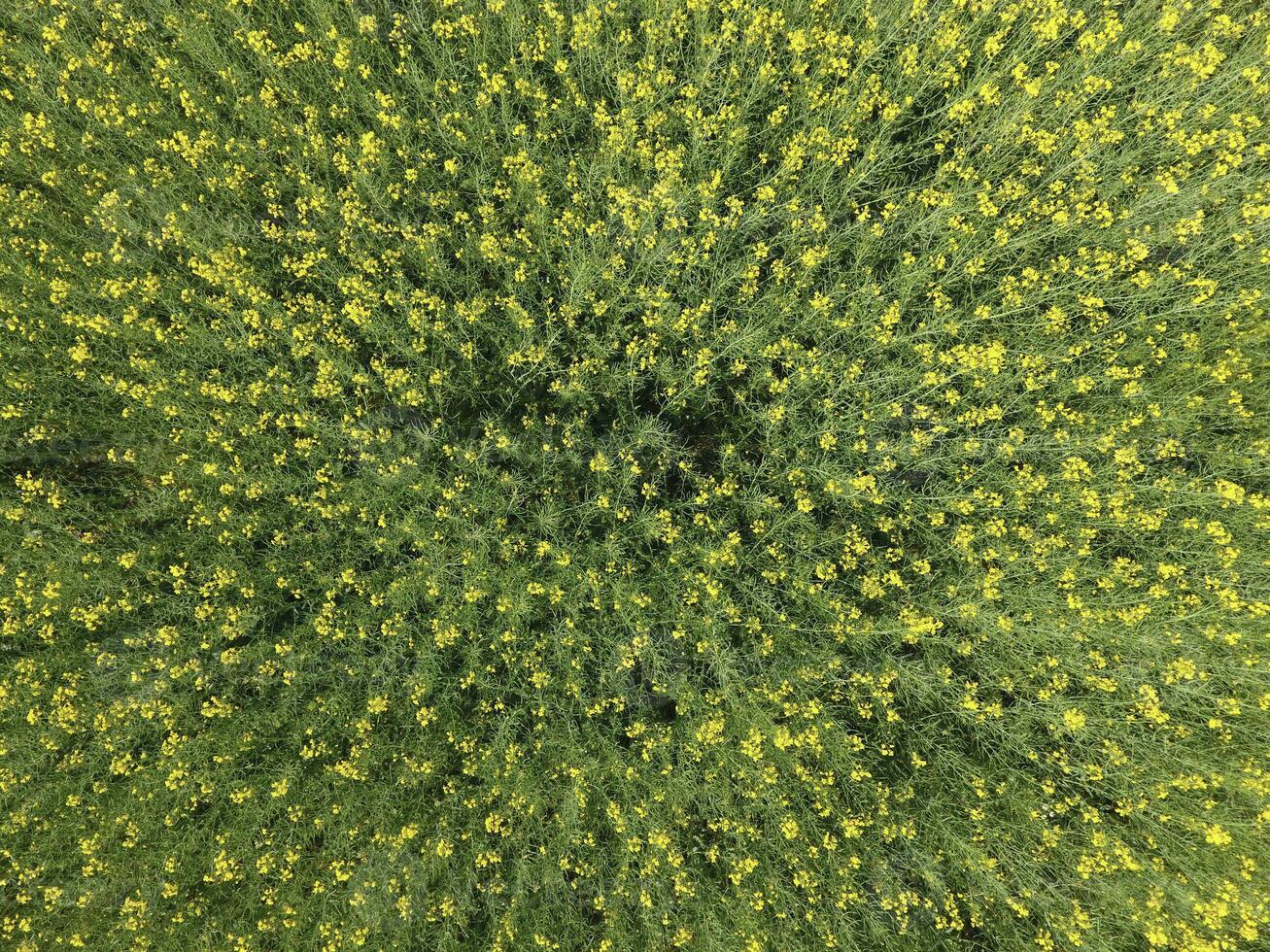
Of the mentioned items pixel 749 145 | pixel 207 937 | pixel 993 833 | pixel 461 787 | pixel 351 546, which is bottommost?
pixel 207 937

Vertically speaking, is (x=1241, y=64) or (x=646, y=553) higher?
(x=1241, y=64)

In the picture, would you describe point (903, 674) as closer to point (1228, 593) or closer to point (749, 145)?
point (1228, 593)

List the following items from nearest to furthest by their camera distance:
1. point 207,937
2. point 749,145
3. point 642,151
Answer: point 207,937
point 642,151
point 749,145

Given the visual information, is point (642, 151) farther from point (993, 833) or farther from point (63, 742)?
point (63, 742)

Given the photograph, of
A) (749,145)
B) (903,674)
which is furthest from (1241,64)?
(903,674)

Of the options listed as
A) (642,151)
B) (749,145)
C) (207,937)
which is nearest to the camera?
(207,937)

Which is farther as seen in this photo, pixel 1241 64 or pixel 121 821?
pixel 1241 64
